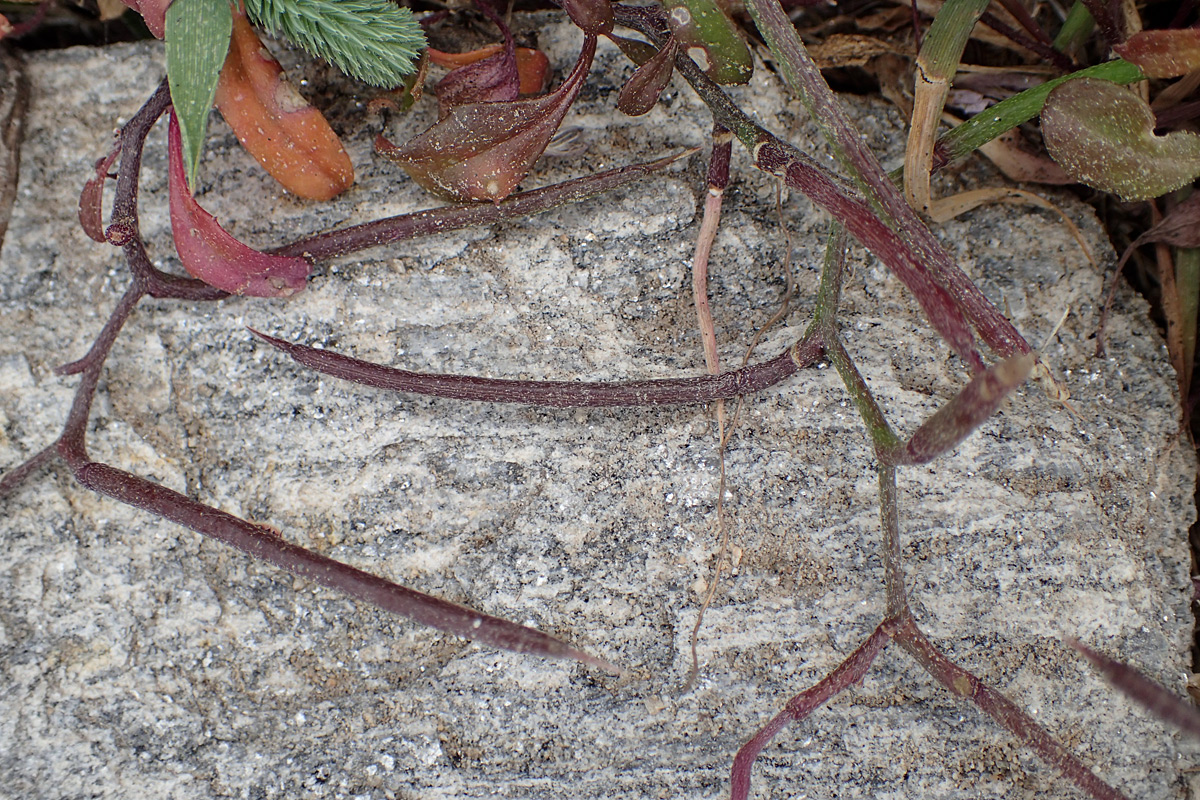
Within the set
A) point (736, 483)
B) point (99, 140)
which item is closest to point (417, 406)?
point (736, 483)

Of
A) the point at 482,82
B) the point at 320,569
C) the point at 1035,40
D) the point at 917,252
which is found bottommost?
the point at 320,569

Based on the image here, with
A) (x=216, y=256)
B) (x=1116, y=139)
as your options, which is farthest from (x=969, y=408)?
(x=216, y=256)

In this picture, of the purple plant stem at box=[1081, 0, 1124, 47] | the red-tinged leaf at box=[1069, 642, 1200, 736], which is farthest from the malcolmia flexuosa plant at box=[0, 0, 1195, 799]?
the red-tinged leaf at box=[1069, 642, 1200, 736]

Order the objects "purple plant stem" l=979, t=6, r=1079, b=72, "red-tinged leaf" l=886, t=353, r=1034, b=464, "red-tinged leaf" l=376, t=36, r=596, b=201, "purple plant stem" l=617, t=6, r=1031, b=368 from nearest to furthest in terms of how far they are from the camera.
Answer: "red-tinged leaf" l=886, t=353, r=1034, b=464 → "purple plant stem" l=617, t=6, r=1031, b=368 → "red-tinged leaf" l=376, t=36, r=596, b=201 → "purple plant stem" l=979, t=6, r=1079, b=72

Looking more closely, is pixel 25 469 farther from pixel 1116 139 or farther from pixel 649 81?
pixel 1116 139

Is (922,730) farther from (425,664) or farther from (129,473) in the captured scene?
(129,473)

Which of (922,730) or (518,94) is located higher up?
(518,94)

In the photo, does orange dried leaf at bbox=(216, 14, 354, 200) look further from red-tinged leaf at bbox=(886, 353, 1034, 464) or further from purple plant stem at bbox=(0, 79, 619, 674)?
red-tinged leaf at bbox=(886, 353, 1034, 464)
